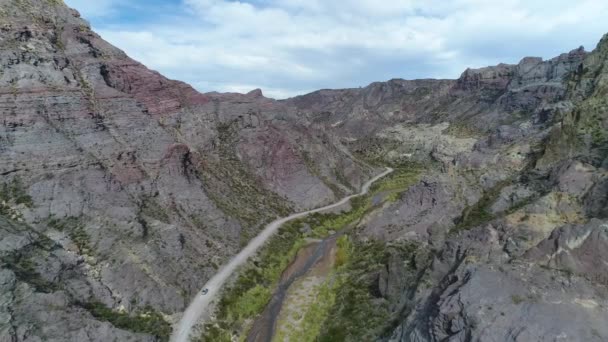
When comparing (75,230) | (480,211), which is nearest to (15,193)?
(75,230)

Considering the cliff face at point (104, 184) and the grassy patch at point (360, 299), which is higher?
the cliff face at point (104, 184)

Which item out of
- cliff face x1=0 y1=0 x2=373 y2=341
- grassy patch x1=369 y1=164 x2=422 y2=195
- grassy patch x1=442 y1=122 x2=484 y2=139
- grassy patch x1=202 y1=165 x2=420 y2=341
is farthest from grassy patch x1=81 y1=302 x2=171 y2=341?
grassy patch x1=442 y1=122 x2=484 y2=139

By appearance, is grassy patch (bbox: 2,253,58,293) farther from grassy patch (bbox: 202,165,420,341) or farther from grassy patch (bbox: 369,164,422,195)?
grassy patch (bbox: 369,164,422,195)

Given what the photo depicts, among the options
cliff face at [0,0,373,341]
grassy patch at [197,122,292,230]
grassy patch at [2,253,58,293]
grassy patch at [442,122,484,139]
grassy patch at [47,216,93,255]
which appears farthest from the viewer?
grassy patch at [442,122,484,139]

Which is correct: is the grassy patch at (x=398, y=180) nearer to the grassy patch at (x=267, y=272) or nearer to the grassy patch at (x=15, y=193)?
the grassy patch at (x=267, y=272)

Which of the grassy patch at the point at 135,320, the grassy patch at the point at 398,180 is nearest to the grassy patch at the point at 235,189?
the grassy patch at the point at 135,320
